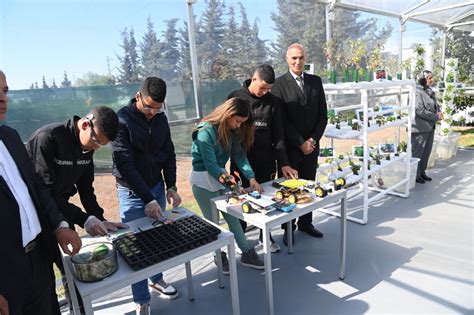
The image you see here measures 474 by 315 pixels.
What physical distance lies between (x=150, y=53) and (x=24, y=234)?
6.48 ft

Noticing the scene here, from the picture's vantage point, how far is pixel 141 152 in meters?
A: 1.80

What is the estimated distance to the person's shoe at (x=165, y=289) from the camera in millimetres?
2121

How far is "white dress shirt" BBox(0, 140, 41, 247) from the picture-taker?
1.04 m

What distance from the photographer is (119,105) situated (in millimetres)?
2533

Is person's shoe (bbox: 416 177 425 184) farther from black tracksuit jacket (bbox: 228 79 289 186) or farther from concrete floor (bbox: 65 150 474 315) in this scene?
black tracksuit jacket (bbox: 228 79 289 186)

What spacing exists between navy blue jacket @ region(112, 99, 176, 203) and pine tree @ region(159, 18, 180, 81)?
964 millimetres

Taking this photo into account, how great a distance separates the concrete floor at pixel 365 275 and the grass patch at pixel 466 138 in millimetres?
3205

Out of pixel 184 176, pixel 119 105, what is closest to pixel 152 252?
pixel 119 105

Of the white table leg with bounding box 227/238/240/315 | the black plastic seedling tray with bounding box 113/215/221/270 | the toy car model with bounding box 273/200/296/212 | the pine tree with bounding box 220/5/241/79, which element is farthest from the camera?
the pine tree with bounding box 220/5/241/79

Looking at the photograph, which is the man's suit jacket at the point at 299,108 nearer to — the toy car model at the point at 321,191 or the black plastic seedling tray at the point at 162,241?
the toy car model at the point at 321,191

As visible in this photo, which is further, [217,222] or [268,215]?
[217,222]

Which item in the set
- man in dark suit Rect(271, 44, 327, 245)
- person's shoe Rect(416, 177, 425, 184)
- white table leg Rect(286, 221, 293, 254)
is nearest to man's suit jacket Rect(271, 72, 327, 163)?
man in dark suit Rect(271, 44, 327, 245)

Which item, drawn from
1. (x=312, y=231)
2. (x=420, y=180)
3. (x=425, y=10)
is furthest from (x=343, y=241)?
(x=425, y=10)

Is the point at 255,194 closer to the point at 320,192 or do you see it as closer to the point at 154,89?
the point at 320,192
